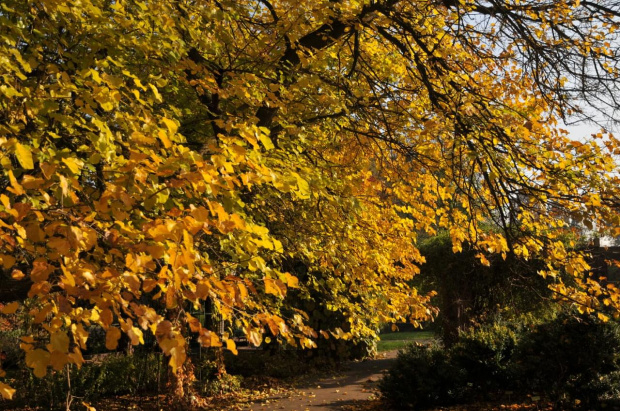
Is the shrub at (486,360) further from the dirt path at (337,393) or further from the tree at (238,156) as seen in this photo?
the tree at (238,156)

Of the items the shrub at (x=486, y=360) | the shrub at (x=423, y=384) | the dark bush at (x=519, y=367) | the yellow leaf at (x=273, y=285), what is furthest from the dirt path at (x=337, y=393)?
the yellow leaf at (x=273, y=285)

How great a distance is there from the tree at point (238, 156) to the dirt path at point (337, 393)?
336 centimetres

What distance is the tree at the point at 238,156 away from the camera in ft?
8.16

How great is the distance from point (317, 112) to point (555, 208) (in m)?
3.11

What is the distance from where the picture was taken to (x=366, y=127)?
23.1ft

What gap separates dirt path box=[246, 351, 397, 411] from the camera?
980 centimetres

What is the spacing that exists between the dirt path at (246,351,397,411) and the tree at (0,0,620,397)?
336cm

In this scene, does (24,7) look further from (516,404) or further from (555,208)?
(516,404)

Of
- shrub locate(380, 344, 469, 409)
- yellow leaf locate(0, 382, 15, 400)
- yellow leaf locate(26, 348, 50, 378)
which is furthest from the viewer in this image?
shrub locate(380, 344, 469, 409)

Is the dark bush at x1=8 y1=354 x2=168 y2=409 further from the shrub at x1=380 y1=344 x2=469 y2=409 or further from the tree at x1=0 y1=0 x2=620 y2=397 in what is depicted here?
the tree at x1=0 y1=0 x2=620 y2=397

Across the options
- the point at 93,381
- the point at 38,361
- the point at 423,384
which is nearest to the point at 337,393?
the point at 423,384

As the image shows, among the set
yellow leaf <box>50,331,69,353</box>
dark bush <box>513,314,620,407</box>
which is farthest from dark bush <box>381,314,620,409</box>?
yellow leaf <box>50,331,69,353</box>

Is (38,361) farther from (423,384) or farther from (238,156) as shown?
(423,384)

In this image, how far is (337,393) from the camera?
440 inches
